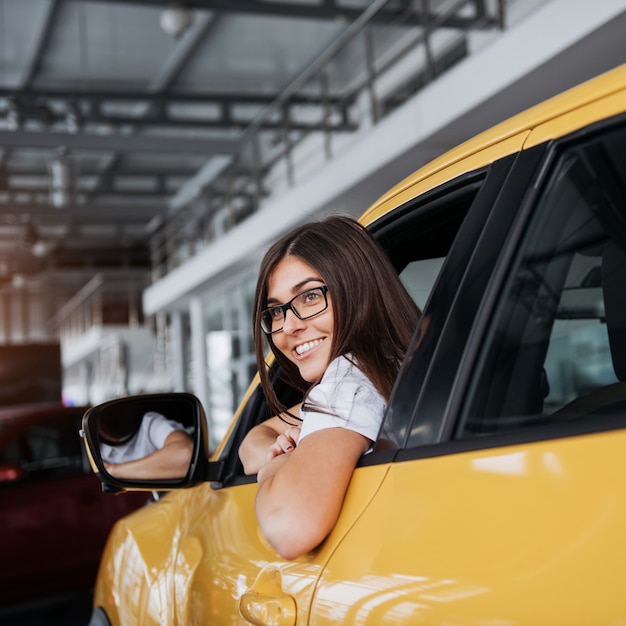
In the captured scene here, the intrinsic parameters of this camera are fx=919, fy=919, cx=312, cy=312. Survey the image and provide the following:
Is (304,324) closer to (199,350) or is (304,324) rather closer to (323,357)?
(323,357)

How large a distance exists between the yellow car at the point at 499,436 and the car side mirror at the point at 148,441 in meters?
0.26

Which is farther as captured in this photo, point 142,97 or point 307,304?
point 142,97

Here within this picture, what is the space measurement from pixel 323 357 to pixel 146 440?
61cm

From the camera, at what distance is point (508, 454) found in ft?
2.84

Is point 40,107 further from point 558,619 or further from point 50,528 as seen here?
point 558,619

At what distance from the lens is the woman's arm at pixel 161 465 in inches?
66.3

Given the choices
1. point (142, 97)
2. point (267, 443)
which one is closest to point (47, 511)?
point (267, 443)

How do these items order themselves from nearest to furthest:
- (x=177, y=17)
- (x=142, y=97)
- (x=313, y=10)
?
(x=177, y=17) → (x=313, y=10) → (x=142, y=97)

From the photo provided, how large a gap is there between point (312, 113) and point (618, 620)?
1366cm

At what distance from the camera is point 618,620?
2.36 feet

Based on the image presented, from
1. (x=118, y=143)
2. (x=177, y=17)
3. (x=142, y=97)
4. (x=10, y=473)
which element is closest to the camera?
(x=10, y=473)

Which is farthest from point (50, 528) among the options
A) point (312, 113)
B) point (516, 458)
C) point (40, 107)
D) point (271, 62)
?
point (312, 113)

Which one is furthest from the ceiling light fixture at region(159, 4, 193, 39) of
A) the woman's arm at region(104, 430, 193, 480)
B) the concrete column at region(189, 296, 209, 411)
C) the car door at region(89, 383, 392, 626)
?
the concrete column at region(189, 296, 209, 411)

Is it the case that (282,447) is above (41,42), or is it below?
below
